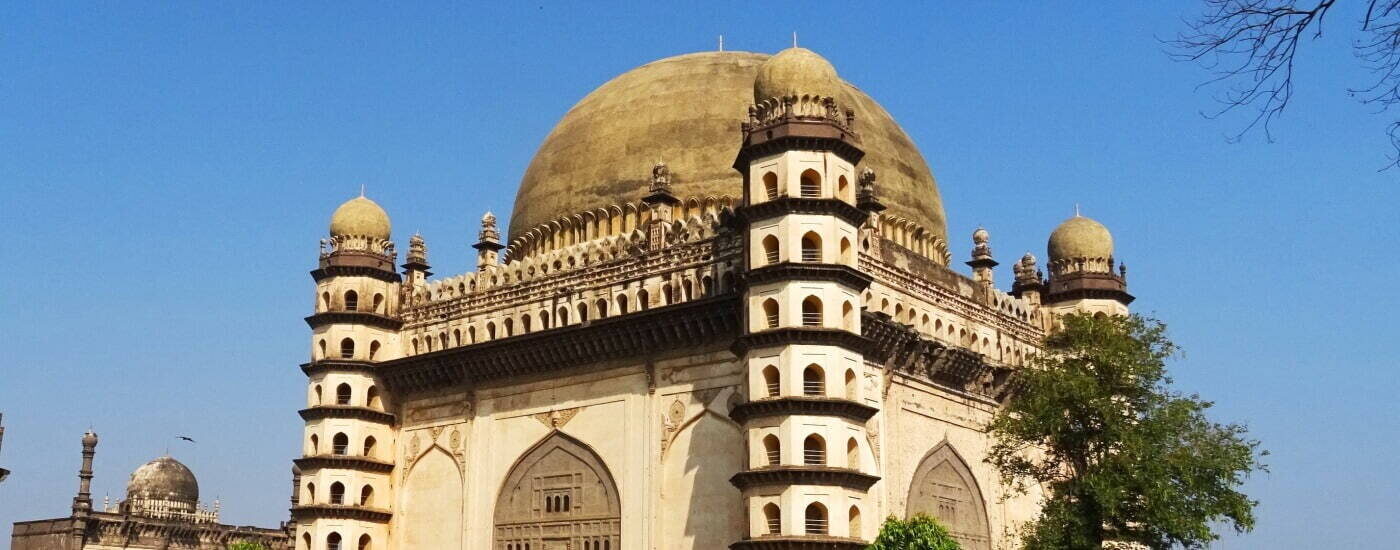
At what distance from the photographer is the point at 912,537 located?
81.8 feet

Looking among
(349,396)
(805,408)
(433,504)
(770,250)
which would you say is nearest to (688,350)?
(770,250)

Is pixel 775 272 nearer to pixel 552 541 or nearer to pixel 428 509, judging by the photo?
pixel 552 541

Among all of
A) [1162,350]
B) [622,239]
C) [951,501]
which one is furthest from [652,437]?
[1162,350]

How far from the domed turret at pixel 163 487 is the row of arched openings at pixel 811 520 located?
1460 inches

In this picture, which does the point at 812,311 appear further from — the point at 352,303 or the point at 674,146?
the point at 352,303

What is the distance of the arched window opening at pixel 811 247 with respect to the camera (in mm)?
28000

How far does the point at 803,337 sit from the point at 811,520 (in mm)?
3487

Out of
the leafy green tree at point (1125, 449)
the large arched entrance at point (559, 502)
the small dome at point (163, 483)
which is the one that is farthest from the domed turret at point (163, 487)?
the leafy green tree at point (1125, 449)

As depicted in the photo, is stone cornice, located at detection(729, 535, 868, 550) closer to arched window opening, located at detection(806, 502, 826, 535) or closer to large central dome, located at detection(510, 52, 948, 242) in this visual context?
arched window opening, located at detection(806, 502, 826, 535)

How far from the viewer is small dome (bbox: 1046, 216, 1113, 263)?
124 feet

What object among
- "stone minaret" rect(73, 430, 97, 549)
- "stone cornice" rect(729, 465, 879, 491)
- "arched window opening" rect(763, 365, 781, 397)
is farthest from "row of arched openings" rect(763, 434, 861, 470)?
"stone minaret" rect(73, 430, 97, 549)

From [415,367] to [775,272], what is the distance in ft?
38.6

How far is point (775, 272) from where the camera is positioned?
90.6 feet

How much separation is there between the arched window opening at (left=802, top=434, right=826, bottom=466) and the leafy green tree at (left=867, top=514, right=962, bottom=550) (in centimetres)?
206
